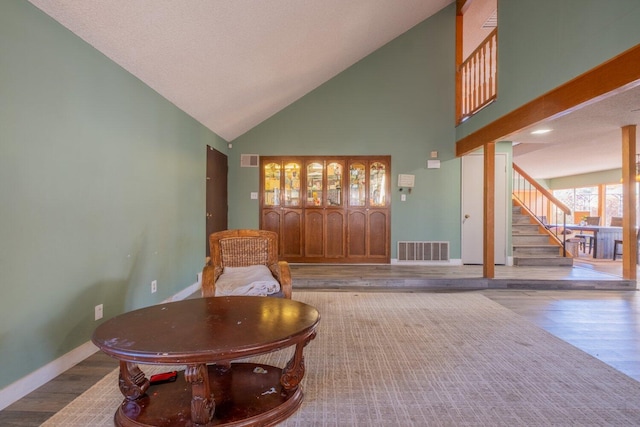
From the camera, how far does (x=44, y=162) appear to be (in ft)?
7.04

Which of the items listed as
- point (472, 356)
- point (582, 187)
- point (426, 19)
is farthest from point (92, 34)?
point (582, 187)

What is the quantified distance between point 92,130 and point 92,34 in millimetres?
705

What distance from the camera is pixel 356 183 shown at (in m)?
6.30

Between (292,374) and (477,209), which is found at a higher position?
(477,209)

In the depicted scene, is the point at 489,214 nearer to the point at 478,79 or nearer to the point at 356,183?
the point at 478,79

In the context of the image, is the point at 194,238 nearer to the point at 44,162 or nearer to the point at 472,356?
the point at 44,162

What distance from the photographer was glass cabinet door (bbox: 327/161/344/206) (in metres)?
6.30

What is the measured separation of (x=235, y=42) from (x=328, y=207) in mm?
3480

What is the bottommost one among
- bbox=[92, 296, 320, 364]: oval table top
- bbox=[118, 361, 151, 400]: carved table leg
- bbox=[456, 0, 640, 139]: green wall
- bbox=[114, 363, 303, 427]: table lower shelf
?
bbox=[114, 363, 303, 427]: table lower shelf

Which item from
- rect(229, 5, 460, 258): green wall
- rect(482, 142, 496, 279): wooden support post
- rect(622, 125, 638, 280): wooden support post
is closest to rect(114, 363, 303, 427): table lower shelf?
rect(482, 142, 496, 279): wooden support post

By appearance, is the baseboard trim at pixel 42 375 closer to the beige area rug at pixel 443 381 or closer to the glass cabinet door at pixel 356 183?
the beige area rug at pixel 443 381

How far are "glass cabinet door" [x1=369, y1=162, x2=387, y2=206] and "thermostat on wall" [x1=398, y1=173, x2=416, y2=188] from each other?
28 cm

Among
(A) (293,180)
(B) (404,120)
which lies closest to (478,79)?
(B) (404,120)

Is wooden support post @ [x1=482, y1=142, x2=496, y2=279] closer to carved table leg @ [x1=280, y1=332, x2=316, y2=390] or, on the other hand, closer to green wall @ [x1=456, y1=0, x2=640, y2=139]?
green wall @ [x1=456, y1=0, x2=640, y2=139]
